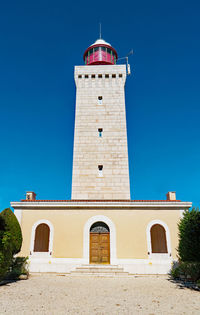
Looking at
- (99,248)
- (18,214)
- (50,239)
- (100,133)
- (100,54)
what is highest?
(100,54)

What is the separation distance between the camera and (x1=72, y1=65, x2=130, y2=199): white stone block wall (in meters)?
Result: 19.1

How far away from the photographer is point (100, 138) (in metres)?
20.8

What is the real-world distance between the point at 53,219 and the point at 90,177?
560 centimetres

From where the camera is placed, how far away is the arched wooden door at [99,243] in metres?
14.2

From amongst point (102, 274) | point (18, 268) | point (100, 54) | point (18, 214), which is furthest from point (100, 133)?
point (18, 268)

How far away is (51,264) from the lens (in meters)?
13.8

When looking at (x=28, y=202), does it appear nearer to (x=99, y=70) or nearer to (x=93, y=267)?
(x=93, y=267)

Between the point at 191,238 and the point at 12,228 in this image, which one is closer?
the point at 191,238

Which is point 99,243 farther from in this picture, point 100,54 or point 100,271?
point 100,54

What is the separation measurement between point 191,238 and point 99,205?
600 centimetres

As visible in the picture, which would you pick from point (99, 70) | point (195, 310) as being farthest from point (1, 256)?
point (99, 70)

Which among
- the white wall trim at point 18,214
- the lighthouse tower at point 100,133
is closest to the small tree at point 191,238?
the lighthouse tower at point 100,133

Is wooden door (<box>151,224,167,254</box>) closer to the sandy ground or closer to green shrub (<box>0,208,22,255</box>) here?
the sandy ground

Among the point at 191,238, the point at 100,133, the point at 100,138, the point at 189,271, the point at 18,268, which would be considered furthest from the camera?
the point at 100,133
